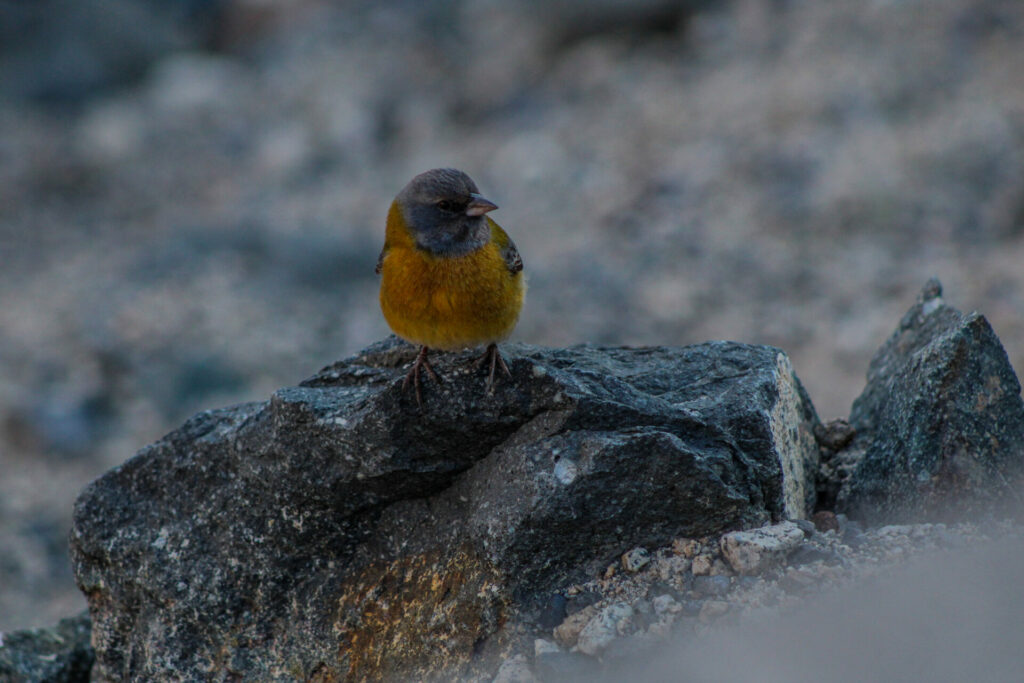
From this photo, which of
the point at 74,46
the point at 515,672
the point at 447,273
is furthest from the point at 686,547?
the point at 74,46

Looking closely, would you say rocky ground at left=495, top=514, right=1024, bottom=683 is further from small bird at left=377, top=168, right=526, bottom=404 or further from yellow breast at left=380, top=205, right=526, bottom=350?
yellow breast at left=380, top=205, right=526, bottom=350

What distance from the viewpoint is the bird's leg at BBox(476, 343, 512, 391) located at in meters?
4.36

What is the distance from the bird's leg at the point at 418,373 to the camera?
14.3 ft

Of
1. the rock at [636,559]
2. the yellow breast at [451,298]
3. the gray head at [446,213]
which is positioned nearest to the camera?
the rock at [636,559]

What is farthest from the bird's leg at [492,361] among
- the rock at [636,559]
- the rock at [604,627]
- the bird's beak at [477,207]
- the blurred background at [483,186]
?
the blurred background at [483,186]

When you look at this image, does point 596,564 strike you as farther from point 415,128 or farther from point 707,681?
point 415,128

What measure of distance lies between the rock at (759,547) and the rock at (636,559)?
283 mm

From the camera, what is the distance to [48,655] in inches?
209

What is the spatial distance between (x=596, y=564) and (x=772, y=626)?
71 centimetres

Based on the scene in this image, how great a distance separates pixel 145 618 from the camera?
4.69 metres

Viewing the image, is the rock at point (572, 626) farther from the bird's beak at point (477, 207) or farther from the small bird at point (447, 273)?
the bird's beak at point (477, 207)

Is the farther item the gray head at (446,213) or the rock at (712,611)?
the gray head at (446,213)

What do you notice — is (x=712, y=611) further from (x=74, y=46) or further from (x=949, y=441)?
(x=74, y=46)

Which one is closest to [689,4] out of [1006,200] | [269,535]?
[1006,200]
